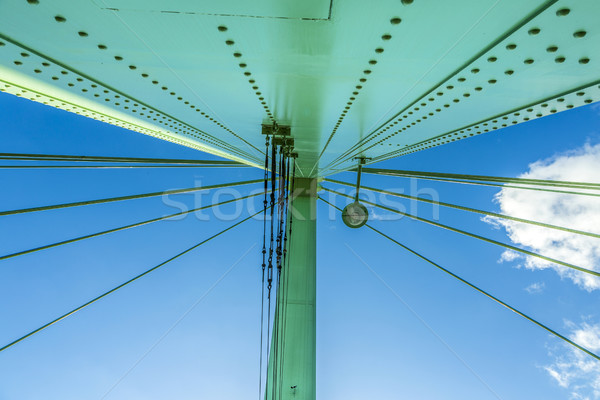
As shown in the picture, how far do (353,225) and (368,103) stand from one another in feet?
14.1

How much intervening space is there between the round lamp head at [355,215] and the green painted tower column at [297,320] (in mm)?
2541

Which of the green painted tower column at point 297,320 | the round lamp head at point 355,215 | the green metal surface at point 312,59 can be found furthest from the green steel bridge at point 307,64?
the green painted tower column at point 297,320

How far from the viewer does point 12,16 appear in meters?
2.90

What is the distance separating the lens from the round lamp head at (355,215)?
27.8 feet

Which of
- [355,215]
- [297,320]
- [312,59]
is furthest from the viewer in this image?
[297,320]

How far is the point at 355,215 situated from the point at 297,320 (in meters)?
3.26

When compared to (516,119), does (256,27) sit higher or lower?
higher

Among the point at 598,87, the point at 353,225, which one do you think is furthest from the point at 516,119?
the point at 353,225

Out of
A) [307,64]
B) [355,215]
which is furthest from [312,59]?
[355,215]

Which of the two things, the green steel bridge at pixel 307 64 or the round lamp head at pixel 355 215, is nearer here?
the green steel bridge at pixel 307 64

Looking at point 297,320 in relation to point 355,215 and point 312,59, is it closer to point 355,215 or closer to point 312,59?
point 355,215

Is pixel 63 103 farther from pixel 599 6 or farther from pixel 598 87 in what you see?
pixel 598 87

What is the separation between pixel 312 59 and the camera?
3545mm

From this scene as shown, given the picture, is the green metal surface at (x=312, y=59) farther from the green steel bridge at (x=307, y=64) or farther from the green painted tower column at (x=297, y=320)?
the green painted tower column at (x=297, y=320)
